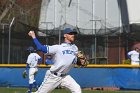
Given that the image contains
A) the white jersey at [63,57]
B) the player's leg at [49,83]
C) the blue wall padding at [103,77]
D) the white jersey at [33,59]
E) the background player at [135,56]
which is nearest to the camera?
the player's leg at [49,83]

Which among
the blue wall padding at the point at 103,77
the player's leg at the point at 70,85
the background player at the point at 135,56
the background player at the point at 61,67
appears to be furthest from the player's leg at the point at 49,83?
the background player at the point at 135,56

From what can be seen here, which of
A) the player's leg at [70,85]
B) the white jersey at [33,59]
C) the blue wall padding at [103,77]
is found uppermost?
the white jersey at [33,59]

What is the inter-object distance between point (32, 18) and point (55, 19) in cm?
649

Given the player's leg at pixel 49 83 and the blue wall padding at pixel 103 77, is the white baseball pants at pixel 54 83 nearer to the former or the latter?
the player's leg at pixel 49 83

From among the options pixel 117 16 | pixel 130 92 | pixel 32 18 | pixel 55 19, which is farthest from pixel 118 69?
pixel 32 18

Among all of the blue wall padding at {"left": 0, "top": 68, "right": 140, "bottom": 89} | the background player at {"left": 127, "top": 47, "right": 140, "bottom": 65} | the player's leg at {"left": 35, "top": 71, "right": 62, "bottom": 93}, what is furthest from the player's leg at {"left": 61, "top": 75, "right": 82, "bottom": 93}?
the background player at {"left": 127, "top": 47, "right": 140, "bottom": 65}

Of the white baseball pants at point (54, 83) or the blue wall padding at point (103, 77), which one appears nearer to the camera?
the white baseball pants at point (54, 83)

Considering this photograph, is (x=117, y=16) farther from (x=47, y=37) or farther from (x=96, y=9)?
(x=47, y=37)

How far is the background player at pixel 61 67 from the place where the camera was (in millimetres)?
10500

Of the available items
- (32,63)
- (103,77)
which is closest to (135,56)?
(103,77)

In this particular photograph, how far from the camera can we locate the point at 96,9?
32.0 meters

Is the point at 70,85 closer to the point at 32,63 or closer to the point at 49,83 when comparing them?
the point at 49,83

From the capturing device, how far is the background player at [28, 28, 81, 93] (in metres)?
10.5

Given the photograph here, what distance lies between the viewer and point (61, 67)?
1061 centimetres
